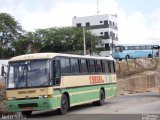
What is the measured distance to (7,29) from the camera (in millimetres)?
95062

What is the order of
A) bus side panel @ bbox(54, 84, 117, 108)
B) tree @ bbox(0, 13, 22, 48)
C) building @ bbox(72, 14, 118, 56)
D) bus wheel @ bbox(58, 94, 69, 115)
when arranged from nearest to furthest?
bus wheel @ bbox(58, 94, 69, 115)
bus side panel @ bbox(54, 84, 117, 108)
tree @ bbox(0, 13, 22, 48)
building @ bbox(72, 14, 118, 56)

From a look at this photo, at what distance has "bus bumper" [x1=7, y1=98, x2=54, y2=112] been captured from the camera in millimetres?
20672

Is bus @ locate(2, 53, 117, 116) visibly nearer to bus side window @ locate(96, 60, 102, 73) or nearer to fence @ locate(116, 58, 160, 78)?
bus side window @ locate(96, 60, 102, 73)

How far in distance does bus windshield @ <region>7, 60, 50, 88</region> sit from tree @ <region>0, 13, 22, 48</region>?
7277 centimetres

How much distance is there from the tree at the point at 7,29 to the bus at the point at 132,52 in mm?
27361

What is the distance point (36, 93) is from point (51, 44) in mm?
77218

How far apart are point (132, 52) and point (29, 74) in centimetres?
5530

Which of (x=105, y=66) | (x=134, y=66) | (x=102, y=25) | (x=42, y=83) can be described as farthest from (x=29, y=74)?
(x=102, y=25)

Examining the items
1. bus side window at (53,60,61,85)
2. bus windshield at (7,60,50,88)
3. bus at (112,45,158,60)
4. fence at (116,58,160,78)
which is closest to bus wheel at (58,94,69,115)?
bus side window at (53,60,61,85)

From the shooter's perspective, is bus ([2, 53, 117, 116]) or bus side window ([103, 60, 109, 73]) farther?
bus side window ([103, 60, 109, 73])

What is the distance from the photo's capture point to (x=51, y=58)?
21.6 m

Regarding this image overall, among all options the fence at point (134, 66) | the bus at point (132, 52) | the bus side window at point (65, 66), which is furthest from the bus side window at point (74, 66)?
the bus at point (132, 52)

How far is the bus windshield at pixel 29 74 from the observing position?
21.1m

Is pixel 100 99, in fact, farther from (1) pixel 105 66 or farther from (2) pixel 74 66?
(2) pixel 74 66
